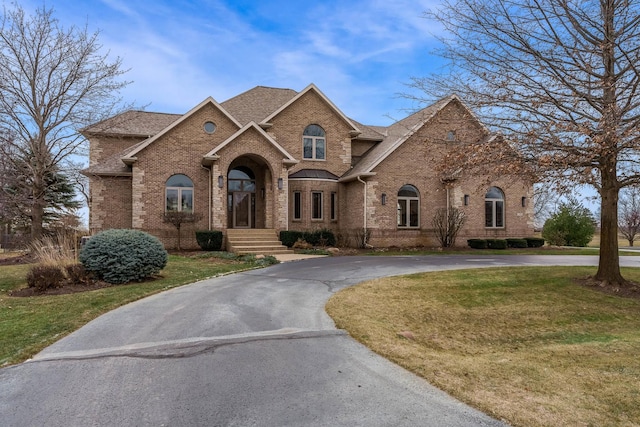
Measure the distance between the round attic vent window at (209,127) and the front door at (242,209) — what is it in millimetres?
3585

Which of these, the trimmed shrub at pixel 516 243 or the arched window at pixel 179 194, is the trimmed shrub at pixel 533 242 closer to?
the trimmed shrub at pixel 516 243

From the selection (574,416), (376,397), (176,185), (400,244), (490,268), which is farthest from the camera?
(400,244)

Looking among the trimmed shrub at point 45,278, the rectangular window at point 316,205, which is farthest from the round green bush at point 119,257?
the rectangular window at point 316,205

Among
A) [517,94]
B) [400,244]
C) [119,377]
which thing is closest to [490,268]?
[517,94]

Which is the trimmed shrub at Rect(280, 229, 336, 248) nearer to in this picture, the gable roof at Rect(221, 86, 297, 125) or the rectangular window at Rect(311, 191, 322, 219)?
the rectangular window at Rect(311, 191, 322, 219)

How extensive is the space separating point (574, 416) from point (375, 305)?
4.65 metres

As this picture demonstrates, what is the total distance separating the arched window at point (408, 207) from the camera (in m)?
22.0

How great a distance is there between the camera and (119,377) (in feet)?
14.0

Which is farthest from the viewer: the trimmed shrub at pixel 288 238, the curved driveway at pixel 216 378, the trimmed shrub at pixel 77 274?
the trimmed shrub at pixel 288 238

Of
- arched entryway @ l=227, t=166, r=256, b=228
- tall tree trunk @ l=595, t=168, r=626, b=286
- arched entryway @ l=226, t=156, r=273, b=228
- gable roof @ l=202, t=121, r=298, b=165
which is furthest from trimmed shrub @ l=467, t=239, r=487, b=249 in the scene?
arched entryway @ l=227, t=166, r=256, b=228

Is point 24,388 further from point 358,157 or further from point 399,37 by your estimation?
point 358,157

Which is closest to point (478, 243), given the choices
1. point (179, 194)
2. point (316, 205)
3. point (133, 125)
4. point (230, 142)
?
point (316, 205)

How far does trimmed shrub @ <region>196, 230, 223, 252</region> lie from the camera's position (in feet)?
60.6

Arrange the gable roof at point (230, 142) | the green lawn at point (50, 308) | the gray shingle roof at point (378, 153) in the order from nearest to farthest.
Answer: the green lawn at point (50, 308)
the gable roof at point (230, 142)
the gray shingle roof at point (378, 153)
